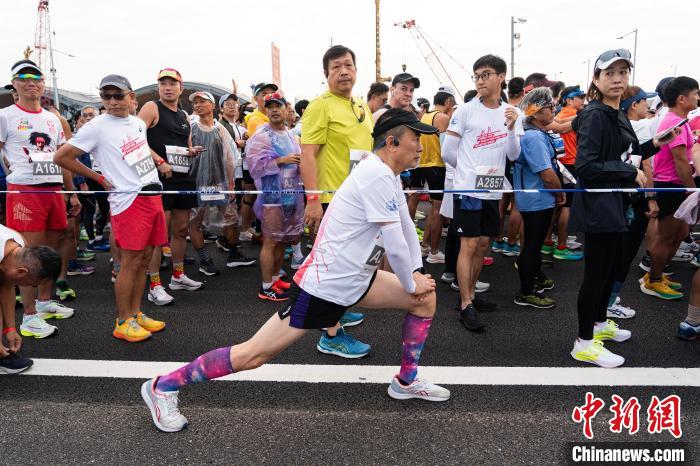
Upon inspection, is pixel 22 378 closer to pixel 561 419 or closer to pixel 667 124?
pixel 561 419

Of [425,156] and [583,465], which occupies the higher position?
[425,156]

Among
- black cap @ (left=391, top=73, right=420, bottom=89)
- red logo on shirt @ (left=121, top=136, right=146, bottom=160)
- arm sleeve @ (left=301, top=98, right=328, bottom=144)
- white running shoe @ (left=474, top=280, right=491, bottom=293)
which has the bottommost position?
white running shoe @ (left=474, top=280, right=491, bottom=293)

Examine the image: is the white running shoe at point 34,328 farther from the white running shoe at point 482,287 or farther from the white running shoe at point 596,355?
the white running shoe at point 596,355

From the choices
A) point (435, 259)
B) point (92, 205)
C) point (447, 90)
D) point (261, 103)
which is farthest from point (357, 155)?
point (92, 205)

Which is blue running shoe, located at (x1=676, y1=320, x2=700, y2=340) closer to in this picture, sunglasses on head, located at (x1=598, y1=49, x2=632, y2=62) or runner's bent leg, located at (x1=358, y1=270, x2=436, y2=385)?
sunglasses on head, located at (x1=598, y1=49, x2=632, y2=62)

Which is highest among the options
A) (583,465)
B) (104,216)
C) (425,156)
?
(425,156)

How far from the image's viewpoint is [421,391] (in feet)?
9.58

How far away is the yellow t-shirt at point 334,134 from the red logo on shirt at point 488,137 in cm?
94

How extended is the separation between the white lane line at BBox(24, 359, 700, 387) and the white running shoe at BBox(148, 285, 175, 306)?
53.1 inches

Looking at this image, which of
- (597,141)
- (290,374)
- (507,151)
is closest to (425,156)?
(507,151)

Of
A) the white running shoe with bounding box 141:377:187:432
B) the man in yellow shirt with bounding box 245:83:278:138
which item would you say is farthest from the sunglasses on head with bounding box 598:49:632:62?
the man in yellow shirt with bounding box 245:83:278:138

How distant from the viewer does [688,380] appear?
10.1 ft

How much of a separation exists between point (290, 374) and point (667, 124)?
365 centimetres

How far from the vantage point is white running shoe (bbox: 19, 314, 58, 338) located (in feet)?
13.1
